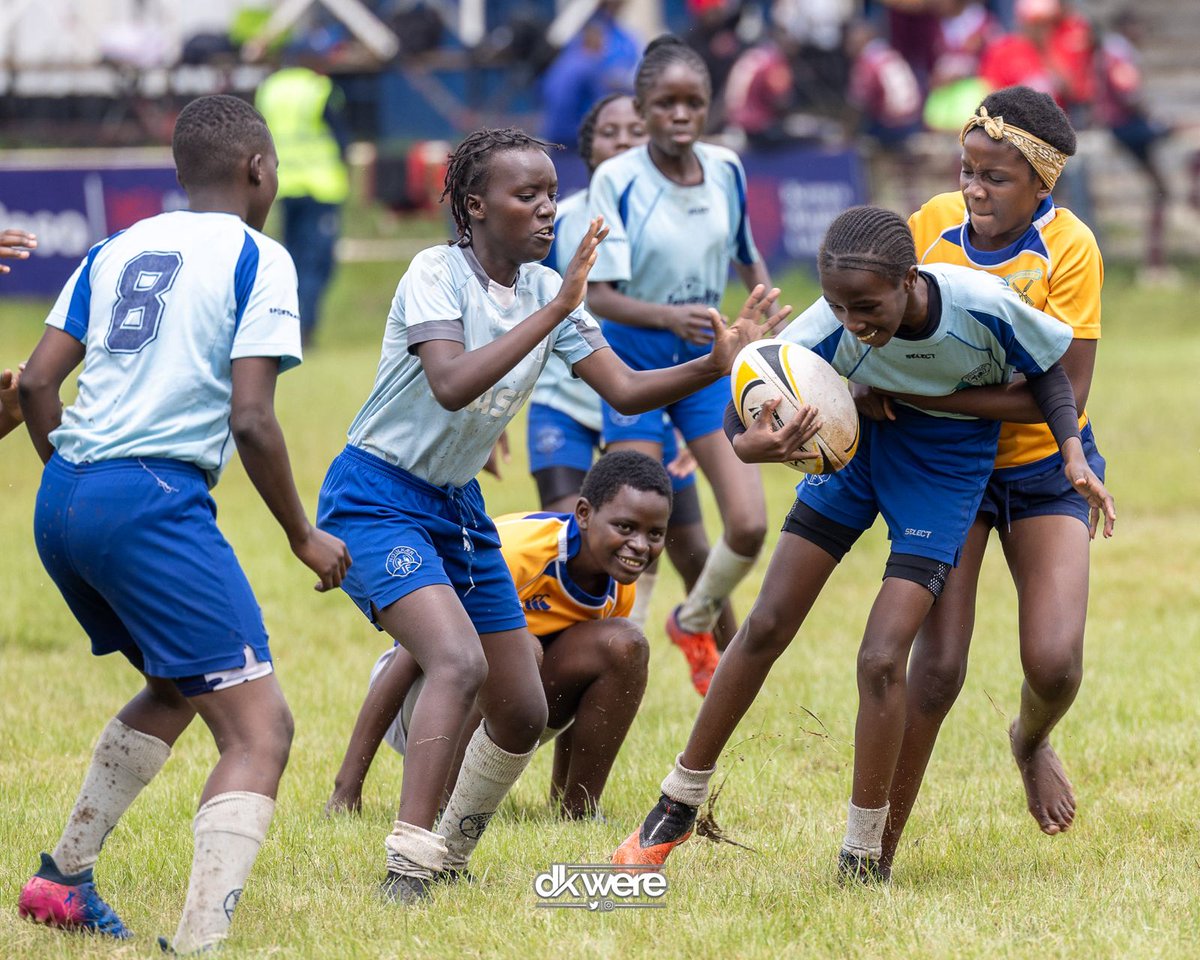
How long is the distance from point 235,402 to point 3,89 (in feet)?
67.9

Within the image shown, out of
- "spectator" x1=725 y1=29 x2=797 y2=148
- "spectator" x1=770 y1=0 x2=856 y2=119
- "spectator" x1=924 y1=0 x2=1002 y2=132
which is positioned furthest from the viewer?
"spectator" x1=770 y1=0 x2=856 y2=119

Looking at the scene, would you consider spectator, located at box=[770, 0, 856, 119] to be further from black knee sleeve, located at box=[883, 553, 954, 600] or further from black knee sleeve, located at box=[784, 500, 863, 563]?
black knee sleeve, located at box=[883, 553, 954, 600]

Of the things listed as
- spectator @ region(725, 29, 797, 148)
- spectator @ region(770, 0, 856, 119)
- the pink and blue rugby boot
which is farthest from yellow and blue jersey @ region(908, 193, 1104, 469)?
spectator @ region(770, 0, 856, 119)

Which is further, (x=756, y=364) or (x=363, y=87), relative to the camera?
(x=363, y=87)

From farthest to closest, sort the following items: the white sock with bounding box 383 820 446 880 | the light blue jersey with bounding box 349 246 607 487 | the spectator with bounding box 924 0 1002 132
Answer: the spectator with bounding box 924 0 1002 132
the light blue jersey with bounding box 349 246 607 487
the white sock with bounding box 383 820 446 880

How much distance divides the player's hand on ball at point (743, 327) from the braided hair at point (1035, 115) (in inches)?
33.6

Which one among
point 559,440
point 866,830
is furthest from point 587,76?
point 866,830

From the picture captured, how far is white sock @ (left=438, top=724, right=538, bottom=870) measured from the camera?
193 inches

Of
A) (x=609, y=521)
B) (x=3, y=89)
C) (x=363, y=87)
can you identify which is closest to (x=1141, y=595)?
(x=609, y=521)

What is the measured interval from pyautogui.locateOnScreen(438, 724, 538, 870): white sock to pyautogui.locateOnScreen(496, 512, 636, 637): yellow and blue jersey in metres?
0.84

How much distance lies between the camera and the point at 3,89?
75.2ft

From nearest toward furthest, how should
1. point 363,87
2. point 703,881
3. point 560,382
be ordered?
point 703,881, point 560,382, point 363,87

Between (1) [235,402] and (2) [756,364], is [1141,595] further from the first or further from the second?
(1) [235,402]

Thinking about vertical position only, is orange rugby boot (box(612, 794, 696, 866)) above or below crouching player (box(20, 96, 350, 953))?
below
